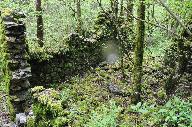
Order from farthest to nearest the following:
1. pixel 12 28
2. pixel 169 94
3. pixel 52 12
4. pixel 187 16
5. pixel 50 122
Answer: pixel 52 12, pixel 12 28, pixel 169 94, pixel 187 16, pixel 50 122

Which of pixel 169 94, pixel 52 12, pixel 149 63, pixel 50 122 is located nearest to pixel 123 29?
pixel 149 63

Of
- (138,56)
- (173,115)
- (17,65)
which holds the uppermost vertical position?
(138,56)

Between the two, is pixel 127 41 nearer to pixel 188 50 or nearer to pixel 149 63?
pixel 149 63

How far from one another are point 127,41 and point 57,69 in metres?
3.26

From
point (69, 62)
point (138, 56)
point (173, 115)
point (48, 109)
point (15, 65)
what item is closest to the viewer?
point (173, 115)

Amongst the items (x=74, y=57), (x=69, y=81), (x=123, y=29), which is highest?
(x=123, y=29)

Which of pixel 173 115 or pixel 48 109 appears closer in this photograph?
pixel 173 115

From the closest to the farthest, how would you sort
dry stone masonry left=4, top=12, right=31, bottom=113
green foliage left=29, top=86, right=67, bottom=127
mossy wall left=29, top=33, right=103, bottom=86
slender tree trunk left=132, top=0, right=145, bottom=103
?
green foliage left=29, top=86, right=67, bottom=127 < slender tree trunk left=132, top=0, right=145, bottom=103 < dry stone masonry left=4, top=12, right=31, bottom=113 < mossy wall left=29, top=33, right=103, bottom=86

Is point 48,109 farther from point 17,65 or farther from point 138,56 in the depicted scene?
point 17,65

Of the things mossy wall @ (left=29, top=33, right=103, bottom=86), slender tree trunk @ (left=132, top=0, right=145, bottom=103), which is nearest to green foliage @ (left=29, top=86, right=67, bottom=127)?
slender tree trunk @ (left=132, top=0, right=145, bottom=103)

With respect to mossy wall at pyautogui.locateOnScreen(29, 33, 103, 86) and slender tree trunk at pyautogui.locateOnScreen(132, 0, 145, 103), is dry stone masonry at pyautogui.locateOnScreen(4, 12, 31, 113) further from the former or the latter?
slender tree trunk at pyautogui.locateOnScreen(132, 0, 145, 103)

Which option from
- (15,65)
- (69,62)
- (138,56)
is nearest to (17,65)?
(15,65)

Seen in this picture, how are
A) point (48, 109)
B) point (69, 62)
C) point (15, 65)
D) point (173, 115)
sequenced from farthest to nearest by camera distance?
point (69, 62)
point (15, 65)
point (48, 109)
point (173, 115)

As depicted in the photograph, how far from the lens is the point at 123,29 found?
13.6 meters
